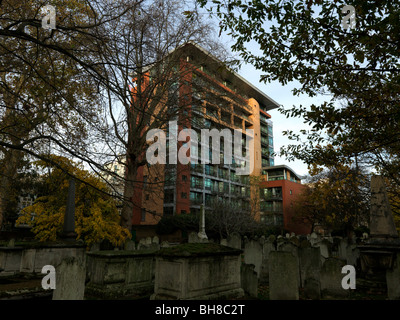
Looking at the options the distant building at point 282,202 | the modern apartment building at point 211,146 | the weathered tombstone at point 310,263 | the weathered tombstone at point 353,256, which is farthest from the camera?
the distant building at point 282,202

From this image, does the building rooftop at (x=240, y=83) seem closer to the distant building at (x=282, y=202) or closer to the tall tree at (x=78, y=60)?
the tall tree at (x=78, y=60)

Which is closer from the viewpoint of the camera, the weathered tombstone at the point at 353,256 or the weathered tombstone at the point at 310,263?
the weathered tombstone at the point at 310,263

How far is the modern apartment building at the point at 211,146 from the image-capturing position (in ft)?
46.5

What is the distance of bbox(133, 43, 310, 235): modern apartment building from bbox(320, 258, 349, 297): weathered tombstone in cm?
444

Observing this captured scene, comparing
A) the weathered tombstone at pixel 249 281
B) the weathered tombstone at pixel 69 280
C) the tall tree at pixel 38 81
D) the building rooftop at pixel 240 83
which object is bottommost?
the weathered tombstone at pixel 249 281

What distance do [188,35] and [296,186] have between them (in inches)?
1846

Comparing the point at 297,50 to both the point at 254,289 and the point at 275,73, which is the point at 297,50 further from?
the point at 254,289

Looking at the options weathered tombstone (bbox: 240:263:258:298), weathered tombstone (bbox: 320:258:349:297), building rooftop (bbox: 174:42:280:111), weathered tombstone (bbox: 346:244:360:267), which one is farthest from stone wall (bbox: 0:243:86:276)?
weathered tombstone (bbox: 346:244:360:267)

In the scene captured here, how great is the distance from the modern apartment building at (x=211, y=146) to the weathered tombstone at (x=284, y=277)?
306cm

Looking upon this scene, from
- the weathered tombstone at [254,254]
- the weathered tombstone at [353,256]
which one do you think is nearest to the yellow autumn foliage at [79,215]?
the weathered tombstone at [254,254]

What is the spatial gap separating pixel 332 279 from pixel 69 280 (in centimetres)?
585

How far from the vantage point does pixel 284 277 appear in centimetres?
594

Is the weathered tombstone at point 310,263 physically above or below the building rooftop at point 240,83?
below

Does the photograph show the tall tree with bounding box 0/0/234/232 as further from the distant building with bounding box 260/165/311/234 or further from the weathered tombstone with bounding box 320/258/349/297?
the distant building with bounding box 260/165/311/234
